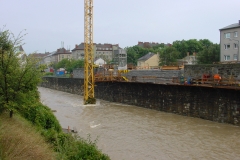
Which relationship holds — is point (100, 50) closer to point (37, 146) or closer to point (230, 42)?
point (230, 42)

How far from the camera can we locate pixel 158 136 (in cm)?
1909

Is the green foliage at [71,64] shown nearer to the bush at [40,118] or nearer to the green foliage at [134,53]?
the green foliage at [134,53]

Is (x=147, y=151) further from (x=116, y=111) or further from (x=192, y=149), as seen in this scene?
(x=116, y=111)

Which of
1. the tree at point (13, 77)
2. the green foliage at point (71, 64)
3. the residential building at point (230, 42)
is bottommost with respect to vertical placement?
the tree at point (13, 77)

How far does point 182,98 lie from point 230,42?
23.8 metres

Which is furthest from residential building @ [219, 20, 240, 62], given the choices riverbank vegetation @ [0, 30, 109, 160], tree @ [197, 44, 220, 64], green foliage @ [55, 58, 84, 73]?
→ green foliage @ [55, 58, 84, 73]

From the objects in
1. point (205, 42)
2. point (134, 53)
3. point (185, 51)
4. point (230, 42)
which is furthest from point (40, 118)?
point (134, 53)

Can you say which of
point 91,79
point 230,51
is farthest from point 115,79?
point 230,51

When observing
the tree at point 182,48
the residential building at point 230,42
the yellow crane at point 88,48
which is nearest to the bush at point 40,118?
the yellow crane at point 88,48

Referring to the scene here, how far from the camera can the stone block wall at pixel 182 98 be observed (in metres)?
21.5

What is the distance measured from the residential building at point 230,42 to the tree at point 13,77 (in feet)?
121

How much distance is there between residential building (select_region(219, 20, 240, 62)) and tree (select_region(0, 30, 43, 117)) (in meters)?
36.9

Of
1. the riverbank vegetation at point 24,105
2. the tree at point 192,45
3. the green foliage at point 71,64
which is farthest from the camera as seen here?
the green foliage at point 71,64

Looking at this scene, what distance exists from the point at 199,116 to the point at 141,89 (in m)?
9.95
